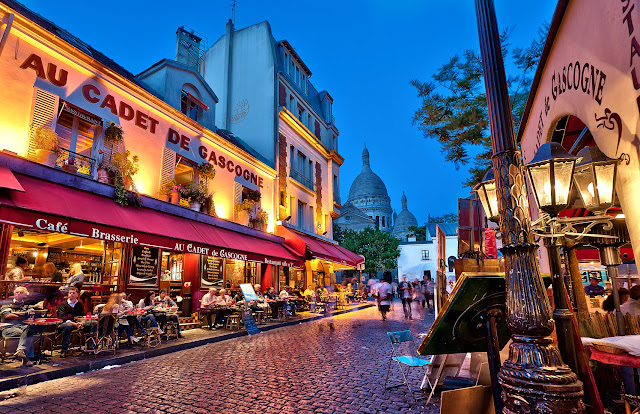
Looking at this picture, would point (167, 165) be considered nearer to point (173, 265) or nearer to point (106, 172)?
point (106, 172)

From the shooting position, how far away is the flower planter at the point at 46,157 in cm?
816

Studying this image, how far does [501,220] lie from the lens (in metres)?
2.35

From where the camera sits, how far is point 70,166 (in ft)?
28.5

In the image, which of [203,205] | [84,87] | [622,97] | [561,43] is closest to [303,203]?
[203,205]

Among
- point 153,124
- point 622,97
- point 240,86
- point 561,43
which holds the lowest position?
point 622,97

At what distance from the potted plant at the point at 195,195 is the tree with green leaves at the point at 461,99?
7908 mm

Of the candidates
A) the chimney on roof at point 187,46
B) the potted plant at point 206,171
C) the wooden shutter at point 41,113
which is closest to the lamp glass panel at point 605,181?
the wooden shutter at point 41,113

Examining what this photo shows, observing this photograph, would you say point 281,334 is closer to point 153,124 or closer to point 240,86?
point 153,124

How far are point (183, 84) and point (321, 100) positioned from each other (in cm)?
1363

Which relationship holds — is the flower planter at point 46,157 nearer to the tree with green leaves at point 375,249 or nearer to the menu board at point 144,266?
the menu board at point 144,266

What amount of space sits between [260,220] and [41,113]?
29.4ft

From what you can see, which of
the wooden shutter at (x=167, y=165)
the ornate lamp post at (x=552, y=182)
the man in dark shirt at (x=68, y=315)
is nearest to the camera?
the ornate lamp post at (x=552, y=182)

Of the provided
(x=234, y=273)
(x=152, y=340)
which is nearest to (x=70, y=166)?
(x=152, y=340)

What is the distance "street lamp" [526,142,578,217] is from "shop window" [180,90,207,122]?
13.0 metres
